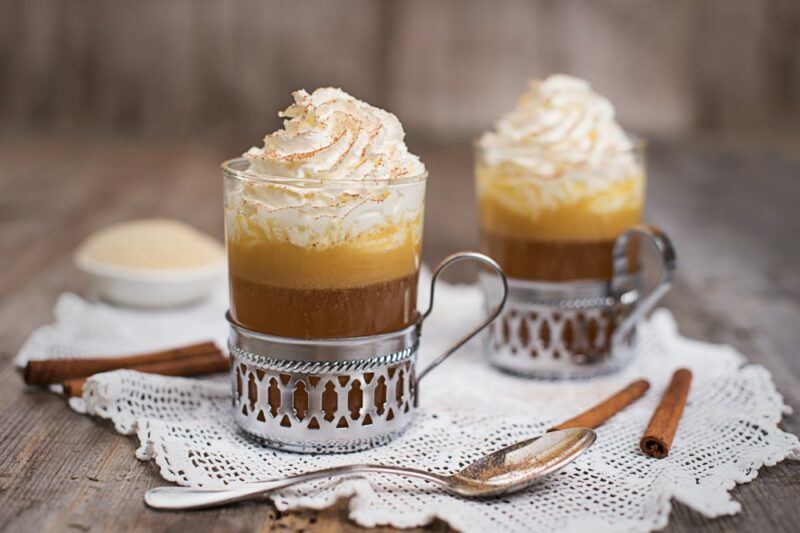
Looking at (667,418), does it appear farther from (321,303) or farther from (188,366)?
(188,366)

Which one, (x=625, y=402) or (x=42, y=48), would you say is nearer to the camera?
(x=625, y=402)

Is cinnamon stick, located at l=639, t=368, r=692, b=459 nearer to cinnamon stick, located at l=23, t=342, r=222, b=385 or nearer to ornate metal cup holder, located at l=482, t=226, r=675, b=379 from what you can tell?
ornate metal cup holder, located at l=482, t=226, r=675, b=379

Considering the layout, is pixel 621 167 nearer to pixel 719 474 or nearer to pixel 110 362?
pixel 719 474

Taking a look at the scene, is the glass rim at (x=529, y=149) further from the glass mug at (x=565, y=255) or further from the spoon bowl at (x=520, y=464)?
the spoon bowl at (x=520, y=464)

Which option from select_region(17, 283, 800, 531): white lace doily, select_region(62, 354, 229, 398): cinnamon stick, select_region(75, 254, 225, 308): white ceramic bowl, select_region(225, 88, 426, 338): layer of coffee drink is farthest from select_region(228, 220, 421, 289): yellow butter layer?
select_region(75, 254, 225, 308): white ceramic bowl

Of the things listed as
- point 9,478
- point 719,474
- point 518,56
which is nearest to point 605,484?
point 719,474

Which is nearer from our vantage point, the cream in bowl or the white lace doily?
the white lace doily

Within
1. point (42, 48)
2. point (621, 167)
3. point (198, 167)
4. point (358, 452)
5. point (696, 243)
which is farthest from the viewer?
point (42, 48)
